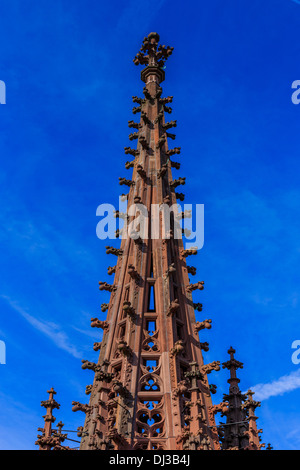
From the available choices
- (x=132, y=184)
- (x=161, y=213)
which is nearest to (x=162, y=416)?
(x=161, y=213)

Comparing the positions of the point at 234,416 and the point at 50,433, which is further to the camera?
the point at 234,416

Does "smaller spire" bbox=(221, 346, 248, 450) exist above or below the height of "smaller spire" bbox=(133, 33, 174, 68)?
below

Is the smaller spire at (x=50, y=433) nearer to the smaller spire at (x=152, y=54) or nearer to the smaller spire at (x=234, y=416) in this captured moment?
the smaller spire at (x=234, y=416)

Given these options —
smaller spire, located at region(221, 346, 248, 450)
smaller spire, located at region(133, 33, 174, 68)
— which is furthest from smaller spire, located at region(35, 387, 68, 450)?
smaller spire, located at region(133, 33, 174, 68)

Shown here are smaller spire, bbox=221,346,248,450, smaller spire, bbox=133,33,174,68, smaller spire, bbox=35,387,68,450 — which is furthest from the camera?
smaller spire, bbox=133,33,174,68

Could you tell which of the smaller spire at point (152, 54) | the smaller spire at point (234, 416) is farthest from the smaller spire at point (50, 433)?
the smaller spire at point (152, 54)

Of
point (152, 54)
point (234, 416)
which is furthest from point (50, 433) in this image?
point (152, 54)

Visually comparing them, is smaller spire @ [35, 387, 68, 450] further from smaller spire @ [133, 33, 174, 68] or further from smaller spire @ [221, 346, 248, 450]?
smaller spire @ [133, 33, 174, 68]

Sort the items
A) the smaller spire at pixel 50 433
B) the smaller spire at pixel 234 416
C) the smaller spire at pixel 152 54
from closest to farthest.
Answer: the smaller spire at pixel 50 433, the smaller spire at pixel 234 416, the smaller spire at pixel 152 54

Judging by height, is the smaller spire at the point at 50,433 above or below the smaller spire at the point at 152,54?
below

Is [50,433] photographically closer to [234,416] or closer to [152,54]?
[234,416]

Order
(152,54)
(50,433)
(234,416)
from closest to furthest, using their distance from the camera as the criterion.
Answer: (50,433) → (234,416) → (152,54)

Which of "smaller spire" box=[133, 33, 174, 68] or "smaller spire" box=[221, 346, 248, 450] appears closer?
"smaller spire" box=[221, 346, 248, 450]
